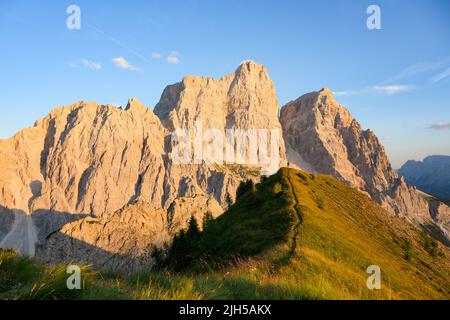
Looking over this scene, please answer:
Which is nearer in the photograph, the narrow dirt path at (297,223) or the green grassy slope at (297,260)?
the green grassy slope at (297,260)

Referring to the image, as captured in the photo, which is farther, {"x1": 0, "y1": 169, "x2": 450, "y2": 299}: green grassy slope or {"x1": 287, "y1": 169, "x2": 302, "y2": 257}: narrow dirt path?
{"x1": 287, "y1": 169, "x2": 302, "y2": 257}: narrow dirt path

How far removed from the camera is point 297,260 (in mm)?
21328

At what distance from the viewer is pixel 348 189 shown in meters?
71.1

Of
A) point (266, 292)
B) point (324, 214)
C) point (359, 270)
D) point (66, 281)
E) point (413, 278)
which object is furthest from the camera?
point (324, 214)

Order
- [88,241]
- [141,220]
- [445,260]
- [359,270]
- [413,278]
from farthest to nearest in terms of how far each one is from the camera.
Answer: [141,220], [88,241], [445,260], [413,278], [359,270]

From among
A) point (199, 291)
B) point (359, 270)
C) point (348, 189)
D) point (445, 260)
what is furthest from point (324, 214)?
point (199, 291)

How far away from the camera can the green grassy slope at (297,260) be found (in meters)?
9.27

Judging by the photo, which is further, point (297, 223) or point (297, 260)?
point (297, 223)

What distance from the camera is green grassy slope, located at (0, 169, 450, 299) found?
9.27 meters

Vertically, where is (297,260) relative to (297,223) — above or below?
below
